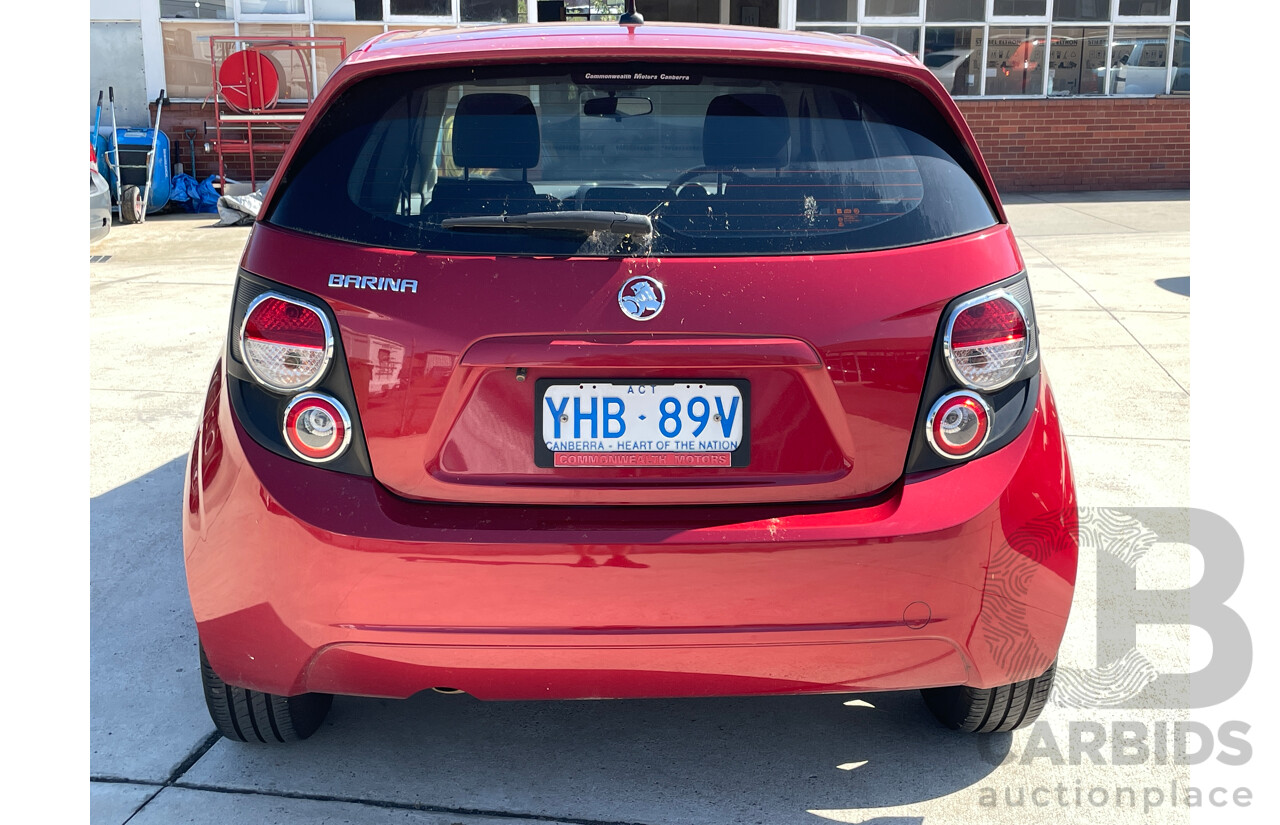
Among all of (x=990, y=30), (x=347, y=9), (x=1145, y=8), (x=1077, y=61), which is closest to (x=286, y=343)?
(x=347, y=9)

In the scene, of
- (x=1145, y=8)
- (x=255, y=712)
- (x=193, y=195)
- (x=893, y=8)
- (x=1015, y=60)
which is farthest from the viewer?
(x=1145, y=8)

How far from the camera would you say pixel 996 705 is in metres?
2.68

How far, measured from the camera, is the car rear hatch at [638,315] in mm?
2180

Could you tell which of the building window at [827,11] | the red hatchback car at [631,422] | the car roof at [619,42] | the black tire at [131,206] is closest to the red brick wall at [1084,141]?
the building window at [827,11]

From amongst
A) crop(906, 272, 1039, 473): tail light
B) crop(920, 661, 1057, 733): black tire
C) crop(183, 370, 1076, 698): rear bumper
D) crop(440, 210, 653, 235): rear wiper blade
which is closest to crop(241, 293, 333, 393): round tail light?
crop(183, 370, 1076, 698): rear bumper

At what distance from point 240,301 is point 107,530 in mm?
2102

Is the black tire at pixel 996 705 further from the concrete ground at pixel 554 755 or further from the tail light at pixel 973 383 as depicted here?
the tail light at pixel 973 383

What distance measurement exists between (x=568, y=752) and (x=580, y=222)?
1306 millimetres

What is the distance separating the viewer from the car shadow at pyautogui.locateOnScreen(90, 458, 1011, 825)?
8.46ft

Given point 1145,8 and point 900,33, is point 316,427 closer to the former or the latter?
point 900,33

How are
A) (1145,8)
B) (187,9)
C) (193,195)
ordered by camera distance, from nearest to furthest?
(193,195)
(187,9)
(1145,8)

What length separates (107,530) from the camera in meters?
4.05

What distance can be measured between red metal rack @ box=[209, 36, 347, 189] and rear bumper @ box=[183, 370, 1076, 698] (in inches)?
489

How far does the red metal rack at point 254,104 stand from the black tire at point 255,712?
1202cm
